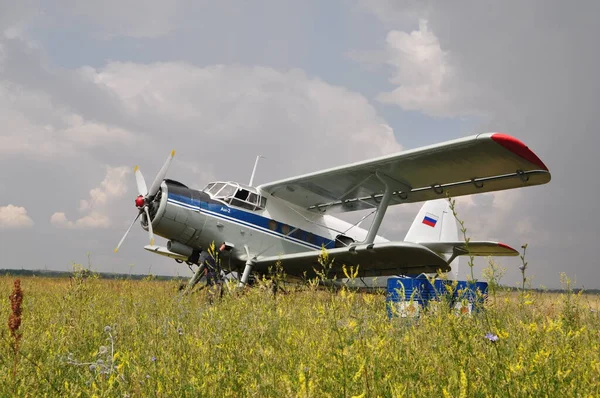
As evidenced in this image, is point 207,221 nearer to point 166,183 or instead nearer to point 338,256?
point 166,183

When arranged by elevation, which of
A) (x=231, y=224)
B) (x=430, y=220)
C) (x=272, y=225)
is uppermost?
(x=430, y=220)

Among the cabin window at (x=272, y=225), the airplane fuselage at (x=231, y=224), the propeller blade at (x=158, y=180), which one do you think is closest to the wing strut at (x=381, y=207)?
the airplane fuselage at (x=231, y=224)

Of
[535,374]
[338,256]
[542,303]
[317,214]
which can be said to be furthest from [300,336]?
[317,214]

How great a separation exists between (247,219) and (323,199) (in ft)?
8.47

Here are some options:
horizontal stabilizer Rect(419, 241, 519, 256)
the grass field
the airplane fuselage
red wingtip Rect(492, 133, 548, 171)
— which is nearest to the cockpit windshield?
the airplane fuselage

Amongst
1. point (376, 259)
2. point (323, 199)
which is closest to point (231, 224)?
point (323, 199)

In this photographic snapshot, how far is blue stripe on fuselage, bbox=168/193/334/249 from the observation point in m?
10.5

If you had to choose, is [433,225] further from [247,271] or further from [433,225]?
[247,271]

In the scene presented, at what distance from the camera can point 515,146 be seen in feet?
28.1

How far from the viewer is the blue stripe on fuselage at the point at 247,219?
34.5 feet

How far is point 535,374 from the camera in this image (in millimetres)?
1999

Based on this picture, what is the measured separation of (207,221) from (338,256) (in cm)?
322

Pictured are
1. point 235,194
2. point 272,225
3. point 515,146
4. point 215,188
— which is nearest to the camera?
point 515,146

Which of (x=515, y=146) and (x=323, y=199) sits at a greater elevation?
(x=515, y=146)
